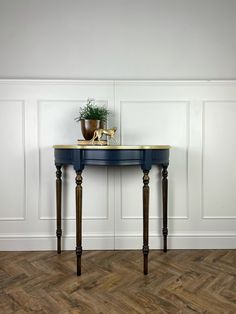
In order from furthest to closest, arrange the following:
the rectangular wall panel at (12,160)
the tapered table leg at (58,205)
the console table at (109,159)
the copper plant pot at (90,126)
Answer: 1. the rectangular wall panel at (12,160)
2. the tapered table leg at (58,205)
3. the copper plant pot at (90,126)
4. the console table at (109,159)

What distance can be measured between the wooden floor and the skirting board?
0.08 meters

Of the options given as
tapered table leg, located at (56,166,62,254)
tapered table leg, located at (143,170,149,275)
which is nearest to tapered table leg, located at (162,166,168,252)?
tapered table leg, located at (143,170,149,275)

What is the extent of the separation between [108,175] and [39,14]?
1538 millimetres

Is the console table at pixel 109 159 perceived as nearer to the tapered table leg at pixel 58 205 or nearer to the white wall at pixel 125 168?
the tapered table leg at pixel 58 205

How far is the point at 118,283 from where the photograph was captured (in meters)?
Answer: 1.72

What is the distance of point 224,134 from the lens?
236 centimetres

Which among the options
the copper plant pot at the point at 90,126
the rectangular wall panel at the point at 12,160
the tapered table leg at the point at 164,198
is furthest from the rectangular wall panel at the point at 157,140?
the rectangular wall panel at the point at 12,160

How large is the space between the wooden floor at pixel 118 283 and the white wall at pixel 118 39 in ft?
5.06

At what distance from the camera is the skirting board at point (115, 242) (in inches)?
91.4

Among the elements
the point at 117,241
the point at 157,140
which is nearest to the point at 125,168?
the point at 157,140

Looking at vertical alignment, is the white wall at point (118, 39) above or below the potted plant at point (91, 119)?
above

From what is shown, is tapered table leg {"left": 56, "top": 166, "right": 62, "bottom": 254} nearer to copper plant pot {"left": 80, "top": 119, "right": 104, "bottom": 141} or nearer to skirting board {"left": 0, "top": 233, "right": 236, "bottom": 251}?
skirting board {"left": 0, "top": 233, "right": 236, "bottom": 251}

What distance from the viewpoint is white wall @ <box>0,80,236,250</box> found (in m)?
2.32

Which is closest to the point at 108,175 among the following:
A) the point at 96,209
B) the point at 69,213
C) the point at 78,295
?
the point at 96,209
